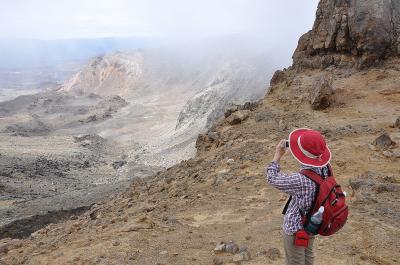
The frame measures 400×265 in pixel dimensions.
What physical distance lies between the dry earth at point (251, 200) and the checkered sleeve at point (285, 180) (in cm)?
204

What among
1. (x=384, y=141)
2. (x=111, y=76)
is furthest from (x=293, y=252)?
(x=111, y=76)

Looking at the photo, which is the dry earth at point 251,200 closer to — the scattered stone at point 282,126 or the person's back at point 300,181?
the scattered stone at point 282,126

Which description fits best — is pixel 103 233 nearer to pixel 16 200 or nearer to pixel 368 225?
pixel 368 225

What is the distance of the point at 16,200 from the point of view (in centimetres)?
1891

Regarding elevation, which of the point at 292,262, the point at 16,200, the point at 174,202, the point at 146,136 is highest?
the point at 292,262

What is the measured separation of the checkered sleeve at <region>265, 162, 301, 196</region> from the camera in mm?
3934

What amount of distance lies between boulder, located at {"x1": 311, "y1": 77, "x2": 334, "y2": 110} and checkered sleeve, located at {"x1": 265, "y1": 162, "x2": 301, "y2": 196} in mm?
8259

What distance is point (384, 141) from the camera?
929cm

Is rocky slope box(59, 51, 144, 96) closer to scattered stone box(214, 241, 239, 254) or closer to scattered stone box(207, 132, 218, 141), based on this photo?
scattered stone box(207, 132, 218, 141)

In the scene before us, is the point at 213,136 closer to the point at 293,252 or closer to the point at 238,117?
the point at 238,117

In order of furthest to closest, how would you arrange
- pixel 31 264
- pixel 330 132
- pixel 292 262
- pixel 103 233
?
pixel 330 132 < pixel 103 233 < pixel 31 264 < pixel 292 262

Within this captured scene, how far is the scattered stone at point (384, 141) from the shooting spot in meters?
9.23

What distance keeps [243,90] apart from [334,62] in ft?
64.1

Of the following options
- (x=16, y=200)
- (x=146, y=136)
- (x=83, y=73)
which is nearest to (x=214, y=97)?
(x=146, y=136)
